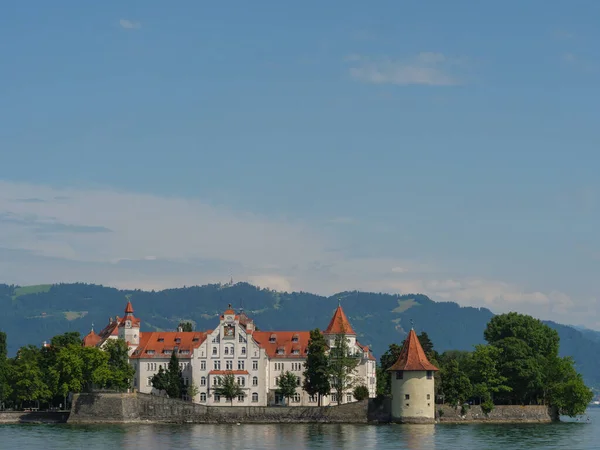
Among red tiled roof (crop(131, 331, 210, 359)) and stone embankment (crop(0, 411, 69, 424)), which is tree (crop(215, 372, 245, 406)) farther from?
stone embankment (crop(0, 411, 69, 424))

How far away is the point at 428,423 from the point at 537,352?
2244 centimetres

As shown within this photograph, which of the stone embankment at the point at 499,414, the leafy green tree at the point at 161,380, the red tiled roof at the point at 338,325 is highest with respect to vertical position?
the red tiled roof at the point at 338,325

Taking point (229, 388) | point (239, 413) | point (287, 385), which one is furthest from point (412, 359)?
point (229, 388)

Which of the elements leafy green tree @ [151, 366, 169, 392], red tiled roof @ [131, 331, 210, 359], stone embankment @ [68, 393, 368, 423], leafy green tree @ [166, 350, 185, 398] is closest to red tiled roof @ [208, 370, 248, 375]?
leafy green tree @ [166, 350, 185, 398]

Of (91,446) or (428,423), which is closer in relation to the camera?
(91,446)

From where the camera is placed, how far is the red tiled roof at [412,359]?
125 m

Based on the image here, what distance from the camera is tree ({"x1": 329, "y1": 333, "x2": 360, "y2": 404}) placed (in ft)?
436

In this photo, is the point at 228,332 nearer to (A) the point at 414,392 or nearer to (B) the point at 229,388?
(B) the point at 229,388

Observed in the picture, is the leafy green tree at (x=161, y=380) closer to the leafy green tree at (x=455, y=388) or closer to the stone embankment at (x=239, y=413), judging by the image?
the stone embankment at (x=239, y=413)

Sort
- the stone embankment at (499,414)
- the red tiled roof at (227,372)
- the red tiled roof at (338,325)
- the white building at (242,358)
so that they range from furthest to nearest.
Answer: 1. the red tiled roof at (338,325)
2. the white building at (242,358)
3. the red tiled roof at (227,372)
4. the stone embankment at (499,414)

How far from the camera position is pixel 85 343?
6265 inches

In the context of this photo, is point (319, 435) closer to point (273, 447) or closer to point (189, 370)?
point (273, 447)

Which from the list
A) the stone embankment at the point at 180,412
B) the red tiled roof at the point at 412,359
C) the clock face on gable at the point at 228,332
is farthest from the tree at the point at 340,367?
the clock face on gable at the point at 228,332

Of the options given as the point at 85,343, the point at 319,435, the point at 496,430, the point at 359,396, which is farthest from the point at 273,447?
the point at 85,343
